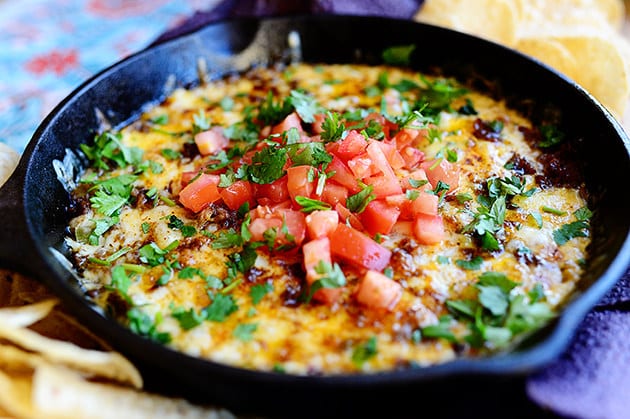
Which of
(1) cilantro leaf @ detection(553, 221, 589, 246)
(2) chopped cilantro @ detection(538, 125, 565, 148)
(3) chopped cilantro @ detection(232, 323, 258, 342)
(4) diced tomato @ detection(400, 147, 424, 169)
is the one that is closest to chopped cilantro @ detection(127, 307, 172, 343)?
(3) chopped cilantro @ detection(232, 323, 258, 342)

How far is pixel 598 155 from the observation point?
286 cm

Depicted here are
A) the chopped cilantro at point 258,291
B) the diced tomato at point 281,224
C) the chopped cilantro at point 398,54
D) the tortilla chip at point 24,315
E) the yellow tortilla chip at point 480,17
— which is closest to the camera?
the tortilla chip at point 24,315

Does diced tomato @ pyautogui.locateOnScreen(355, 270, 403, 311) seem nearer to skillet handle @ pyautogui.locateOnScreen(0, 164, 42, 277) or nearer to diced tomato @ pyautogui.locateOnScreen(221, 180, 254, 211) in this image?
diced tomato @ pyautogui.locateOnScreen(221, 180, 254, 211)

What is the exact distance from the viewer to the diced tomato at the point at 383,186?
8.59ft

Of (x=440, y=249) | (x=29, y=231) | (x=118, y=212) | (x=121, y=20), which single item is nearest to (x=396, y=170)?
(x=440, y=249)

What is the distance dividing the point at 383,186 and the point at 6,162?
5.78ft

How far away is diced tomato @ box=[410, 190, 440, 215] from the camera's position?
2.57 metres

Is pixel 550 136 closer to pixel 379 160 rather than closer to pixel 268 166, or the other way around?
pixel 379 160

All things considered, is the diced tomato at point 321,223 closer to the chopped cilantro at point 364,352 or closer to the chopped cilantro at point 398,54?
the chopped cilantro at point 364,352

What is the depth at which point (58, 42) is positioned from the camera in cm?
511

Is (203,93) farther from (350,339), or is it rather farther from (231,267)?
(350,339)

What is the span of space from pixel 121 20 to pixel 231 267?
12.1ft

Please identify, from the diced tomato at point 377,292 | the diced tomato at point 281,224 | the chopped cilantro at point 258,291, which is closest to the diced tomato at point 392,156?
the diced tomato at point 281,224

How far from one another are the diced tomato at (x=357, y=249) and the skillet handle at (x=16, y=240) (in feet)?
3.62
